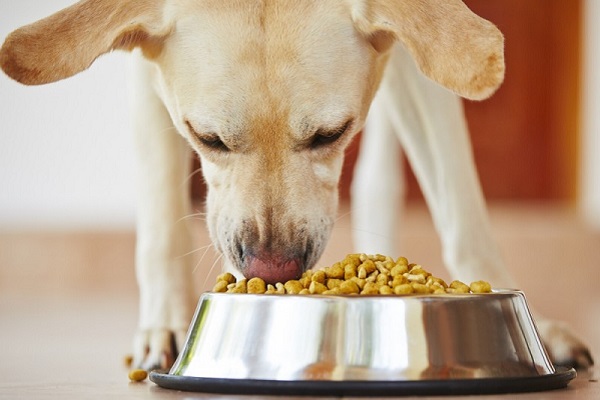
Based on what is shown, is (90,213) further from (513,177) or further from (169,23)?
(169,23)

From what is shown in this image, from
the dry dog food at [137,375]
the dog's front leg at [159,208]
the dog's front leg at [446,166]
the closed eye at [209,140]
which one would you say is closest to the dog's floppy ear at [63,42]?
the closed eye at [209,140]

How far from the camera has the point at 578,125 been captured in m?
7.50

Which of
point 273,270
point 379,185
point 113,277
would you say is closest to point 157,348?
point 273,270

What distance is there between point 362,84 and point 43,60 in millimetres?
666

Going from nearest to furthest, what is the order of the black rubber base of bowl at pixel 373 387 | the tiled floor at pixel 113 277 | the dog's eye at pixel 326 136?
1. the black rubber base of bowl at pixel 373 387
2. the dog's eye at pixel 326 136
3. the tiled floor at pixel 113 277

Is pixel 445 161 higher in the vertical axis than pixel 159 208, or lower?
higher

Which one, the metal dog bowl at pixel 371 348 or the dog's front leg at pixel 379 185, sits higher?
the dog's front leg at pixel 379 185

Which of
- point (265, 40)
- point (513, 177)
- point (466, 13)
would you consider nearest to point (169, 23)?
point (265, 40)

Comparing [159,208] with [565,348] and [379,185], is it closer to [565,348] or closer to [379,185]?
[565,348]

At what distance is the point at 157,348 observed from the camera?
2.41 metres

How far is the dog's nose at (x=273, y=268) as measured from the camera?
7.00 ft

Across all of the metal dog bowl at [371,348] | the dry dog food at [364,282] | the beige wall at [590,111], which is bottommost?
the metal dog bowl at [371,348]

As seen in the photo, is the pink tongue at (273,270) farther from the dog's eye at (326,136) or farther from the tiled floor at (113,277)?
the tiled floor at (113,277)

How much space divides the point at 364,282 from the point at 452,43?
0.53m
